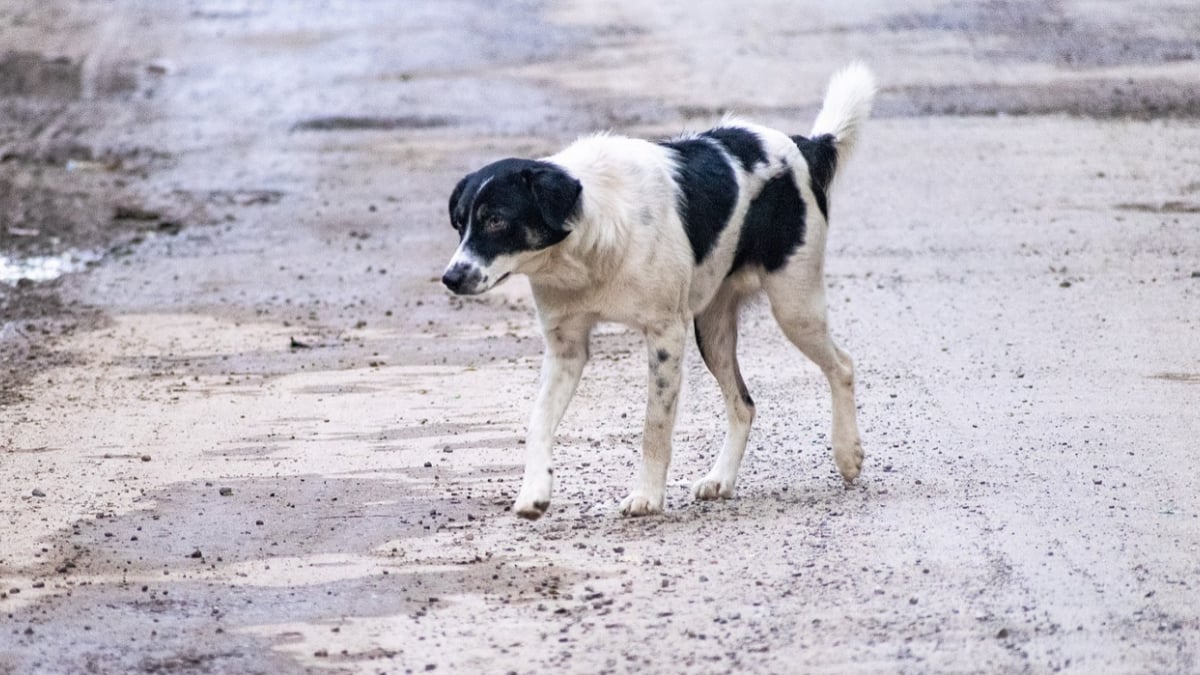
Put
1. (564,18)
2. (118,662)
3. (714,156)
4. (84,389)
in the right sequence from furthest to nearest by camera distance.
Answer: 1. (564,18)
2. (84,389)
3. (714,156)
4. (118,662)

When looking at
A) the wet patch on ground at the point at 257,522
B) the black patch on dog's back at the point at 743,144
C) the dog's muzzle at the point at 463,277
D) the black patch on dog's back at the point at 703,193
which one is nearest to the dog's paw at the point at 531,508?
the wet patch on ground at the point at 257,522

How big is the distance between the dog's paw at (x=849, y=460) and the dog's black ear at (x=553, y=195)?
5.12 feet

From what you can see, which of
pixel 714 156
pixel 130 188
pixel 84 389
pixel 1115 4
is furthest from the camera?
pixel 1115 4

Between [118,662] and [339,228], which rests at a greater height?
[118,662]

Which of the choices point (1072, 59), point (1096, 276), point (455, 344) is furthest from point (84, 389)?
point (1072, 59)

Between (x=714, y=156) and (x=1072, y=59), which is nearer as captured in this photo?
(x=714, y=156)

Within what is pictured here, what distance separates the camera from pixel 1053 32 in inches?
776

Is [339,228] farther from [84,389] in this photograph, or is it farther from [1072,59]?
[1072,59]

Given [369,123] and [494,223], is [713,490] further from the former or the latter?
[369,123]

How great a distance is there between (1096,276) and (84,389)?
6.32m

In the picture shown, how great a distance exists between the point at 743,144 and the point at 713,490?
4.81ft

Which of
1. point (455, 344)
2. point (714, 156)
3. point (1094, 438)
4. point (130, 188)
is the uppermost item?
point (714, 156)

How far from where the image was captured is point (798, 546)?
21.7 ft

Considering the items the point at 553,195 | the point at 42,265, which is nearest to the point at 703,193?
the point at 553,195
